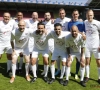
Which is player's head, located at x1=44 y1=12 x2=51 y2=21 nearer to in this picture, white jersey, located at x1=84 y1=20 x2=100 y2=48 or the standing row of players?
the standing row of players

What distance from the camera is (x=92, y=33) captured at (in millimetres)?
6016

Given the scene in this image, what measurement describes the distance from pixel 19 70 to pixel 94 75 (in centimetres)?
282

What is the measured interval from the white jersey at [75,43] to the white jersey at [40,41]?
2.45 feet

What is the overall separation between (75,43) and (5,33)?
2500mm

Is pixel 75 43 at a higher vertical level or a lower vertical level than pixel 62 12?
lower

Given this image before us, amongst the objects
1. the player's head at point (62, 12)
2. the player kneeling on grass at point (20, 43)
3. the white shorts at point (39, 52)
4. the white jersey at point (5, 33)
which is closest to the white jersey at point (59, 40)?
the white shorts at point (39, 52)

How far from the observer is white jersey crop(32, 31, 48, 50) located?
241 inches

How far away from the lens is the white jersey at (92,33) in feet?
19.5

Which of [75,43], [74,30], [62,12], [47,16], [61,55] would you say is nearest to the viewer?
[74,30]

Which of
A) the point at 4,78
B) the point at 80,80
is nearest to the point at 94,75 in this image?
the point at 80,80

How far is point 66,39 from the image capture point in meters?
5.88

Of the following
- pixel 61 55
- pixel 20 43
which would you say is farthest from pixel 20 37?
pixel 61 55

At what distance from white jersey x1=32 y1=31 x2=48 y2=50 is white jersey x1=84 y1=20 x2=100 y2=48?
1.39 meters

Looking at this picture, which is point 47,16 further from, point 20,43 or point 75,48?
point 75,48
